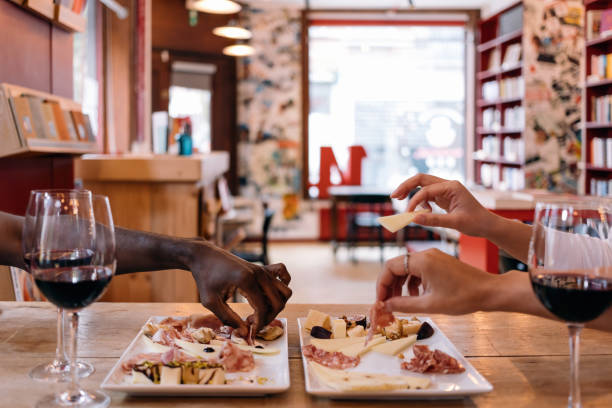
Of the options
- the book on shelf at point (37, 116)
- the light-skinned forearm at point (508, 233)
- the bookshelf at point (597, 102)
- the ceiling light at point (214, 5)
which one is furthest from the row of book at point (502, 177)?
the light-skinned forearm at point (508, 233)

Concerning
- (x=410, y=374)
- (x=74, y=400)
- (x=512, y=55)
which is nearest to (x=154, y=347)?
(x=74, y=400)

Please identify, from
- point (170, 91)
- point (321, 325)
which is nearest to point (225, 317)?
point (321, 325)

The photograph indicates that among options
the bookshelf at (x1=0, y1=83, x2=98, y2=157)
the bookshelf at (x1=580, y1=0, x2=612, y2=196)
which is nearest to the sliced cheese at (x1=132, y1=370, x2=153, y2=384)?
the bookshelf at (x1=0, y1=83, x2=98, y2=157)

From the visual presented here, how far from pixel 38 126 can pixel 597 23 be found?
5691mm

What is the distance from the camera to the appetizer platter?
0.88 metres

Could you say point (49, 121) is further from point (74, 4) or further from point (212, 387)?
point (212, 387)

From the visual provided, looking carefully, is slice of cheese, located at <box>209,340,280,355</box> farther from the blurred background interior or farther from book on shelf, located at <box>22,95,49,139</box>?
the blurred background interior

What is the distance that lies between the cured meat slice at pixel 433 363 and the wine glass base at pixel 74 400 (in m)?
0.48

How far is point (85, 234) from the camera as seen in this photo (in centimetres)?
84

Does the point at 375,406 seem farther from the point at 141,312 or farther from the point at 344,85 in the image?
the point at 344,85

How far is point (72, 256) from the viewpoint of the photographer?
0.82 m

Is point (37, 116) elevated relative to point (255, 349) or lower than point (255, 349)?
elevated

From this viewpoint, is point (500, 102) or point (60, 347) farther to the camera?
point (500, 102)

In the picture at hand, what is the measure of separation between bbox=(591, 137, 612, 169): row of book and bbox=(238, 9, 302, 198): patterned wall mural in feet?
14.1
